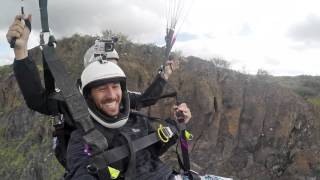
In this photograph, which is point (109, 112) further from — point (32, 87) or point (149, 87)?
point (149, 87)

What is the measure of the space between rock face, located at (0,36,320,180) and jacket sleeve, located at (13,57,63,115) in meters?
9.89

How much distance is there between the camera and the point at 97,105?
10.8 feet

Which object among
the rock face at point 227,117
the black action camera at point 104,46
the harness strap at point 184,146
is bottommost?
the rock face at point 227,117

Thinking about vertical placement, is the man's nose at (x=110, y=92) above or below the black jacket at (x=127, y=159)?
above

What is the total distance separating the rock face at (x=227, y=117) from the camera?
48.2 feet

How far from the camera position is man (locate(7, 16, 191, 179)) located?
10.0 feet

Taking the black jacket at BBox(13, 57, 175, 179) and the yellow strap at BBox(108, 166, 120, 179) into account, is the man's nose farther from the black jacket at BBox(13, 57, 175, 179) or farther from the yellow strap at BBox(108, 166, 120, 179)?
the yellow strap at BBox(108, 166, 120, 179)

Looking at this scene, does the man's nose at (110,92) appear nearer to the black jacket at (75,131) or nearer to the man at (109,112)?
the man at (109,112)

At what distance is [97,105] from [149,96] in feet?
5.64

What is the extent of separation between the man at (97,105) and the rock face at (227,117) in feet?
32.5

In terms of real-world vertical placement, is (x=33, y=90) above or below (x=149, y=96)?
above

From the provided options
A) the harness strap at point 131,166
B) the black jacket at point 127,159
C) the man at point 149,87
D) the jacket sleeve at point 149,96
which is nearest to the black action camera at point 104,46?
the man at point 149,87

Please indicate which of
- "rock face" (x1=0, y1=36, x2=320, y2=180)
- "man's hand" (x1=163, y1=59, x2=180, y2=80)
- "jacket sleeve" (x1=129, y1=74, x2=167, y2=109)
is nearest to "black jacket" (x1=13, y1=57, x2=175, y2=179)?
"jacket sleeve" (x1=129, y1=74, x2=167, y2=109)

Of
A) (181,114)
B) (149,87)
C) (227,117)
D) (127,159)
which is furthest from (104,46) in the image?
(227,117)
